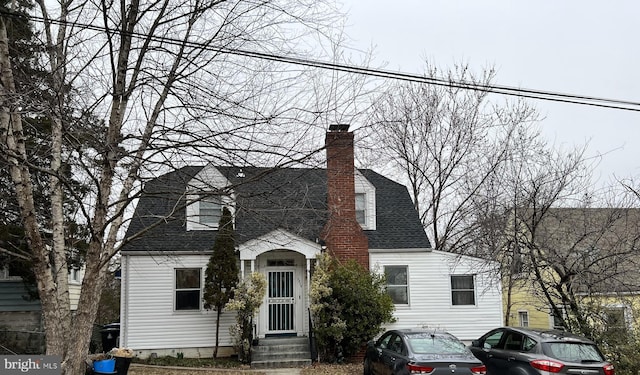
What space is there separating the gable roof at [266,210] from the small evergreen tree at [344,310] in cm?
162

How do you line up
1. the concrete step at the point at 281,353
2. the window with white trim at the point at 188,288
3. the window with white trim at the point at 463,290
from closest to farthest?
1. the concrete step at the point at 281,353
2. the window with white trim at the point at 188,288
3. the window with white trim at the point at 463,290

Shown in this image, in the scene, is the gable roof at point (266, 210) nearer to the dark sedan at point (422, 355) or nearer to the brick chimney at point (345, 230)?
the brick chimney at point (345, 230)

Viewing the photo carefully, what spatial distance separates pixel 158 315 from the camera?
16.9 meters

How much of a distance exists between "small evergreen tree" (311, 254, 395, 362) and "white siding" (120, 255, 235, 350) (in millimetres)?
3225

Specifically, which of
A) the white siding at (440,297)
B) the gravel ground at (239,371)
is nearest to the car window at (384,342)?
the gravel ground at (239,371)

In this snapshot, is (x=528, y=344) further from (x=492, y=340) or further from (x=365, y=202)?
(x=365, y=202)

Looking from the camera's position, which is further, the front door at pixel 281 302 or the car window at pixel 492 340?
the front door at pixel 281 302

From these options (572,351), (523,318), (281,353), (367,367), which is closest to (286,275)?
(281,353)

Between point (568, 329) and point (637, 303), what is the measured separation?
2.45 meters

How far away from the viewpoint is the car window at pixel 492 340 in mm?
12336

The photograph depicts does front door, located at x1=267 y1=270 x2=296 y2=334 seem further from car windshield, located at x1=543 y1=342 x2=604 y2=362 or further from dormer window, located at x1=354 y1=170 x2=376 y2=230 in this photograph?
car windshield, located at x1=543 y1=342 x2=604 y2=362

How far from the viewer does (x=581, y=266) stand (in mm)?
13219

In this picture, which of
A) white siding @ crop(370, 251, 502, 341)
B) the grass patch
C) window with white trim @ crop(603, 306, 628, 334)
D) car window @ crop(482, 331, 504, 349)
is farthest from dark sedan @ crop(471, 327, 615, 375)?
the grass patch

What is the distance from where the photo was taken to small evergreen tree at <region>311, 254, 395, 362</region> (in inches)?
611
